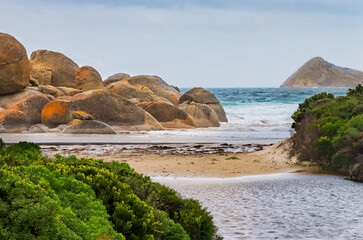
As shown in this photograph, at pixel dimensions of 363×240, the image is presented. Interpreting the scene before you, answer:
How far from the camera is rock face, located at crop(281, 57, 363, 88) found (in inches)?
6993

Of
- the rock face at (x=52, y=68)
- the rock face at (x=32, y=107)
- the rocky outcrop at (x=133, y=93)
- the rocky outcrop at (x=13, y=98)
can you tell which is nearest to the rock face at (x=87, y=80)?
the rock face at (x=52, y=68)

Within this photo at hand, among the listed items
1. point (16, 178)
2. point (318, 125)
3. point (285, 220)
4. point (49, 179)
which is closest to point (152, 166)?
point (318, 125)

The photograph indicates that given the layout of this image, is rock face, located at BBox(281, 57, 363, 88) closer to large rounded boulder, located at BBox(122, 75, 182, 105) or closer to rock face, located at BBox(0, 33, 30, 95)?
large rounded boulder, located at BBox(122, 75, 182, 105)

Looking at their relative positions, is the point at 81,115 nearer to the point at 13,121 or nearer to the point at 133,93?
the point at 13,121

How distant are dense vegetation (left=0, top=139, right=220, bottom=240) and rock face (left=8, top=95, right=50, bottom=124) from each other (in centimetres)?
2136

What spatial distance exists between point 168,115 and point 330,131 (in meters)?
17.7

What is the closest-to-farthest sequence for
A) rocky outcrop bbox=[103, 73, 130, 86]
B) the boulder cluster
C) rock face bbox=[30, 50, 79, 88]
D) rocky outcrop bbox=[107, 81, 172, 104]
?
the boulder cluster
rocky outcrop bbox=[107, 81, 172, 104]
rock face bbox=[30, 50, 79, 88]
rocky outcrop bbox=[103, 73, 130, 86]

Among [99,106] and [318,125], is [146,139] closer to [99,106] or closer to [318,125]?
[99,106]

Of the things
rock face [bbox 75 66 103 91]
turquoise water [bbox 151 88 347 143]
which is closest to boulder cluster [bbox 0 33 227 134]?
turquoise water [bbox 151 88 347 143]

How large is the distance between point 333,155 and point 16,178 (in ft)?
36.3

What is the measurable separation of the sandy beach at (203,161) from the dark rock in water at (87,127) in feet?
21.5

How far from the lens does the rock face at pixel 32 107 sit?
86.5ft

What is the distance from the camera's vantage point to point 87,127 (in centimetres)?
2392

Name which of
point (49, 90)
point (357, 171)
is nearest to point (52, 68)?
point (49, 90)
